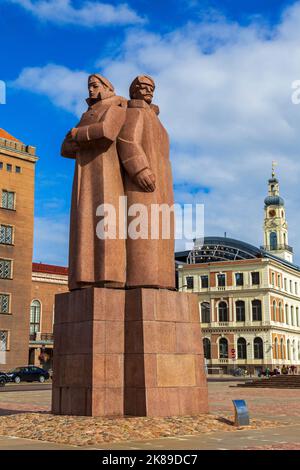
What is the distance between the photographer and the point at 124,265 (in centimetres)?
1498

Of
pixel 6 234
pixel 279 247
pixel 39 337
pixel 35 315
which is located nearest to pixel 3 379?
pixel 6 234

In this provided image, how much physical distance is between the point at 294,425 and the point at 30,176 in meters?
47.6

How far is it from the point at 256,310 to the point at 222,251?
33.4ft

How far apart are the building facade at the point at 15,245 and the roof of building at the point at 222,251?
3136 cm

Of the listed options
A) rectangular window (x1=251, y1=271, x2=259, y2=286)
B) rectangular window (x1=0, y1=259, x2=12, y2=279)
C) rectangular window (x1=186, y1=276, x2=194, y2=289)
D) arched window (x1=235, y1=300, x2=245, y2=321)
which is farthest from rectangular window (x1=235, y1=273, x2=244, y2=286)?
rectangular window (x1=0, y1=259, x2=12, y2=279)

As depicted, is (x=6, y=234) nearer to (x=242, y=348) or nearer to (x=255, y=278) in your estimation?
(x=255, y=278)

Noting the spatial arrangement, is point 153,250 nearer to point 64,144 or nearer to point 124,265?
point 124,265

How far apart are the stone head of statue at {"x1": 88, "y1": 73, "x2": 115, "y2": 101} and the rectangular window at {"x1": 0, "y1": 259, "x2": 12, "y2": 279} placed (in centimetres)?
4239

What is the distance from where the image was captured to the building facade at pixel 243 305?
79312 millimetres

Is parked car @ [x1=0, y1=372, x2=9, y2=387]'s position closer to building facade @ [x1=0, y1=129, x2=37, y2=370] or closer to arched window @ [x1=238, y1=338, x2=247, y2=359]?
building facade @ [x1=0, y1=129, x2=37, y2=370]

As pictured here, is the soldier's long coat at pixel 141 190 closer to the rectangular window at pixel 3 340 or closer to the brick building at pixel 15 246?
the brick building at pixel 15 246

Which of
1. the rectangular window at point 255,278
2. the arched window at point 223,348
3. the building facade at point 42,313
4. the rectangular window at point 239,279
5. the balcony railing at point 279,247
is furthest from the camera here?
the balcony railing at point 279,247

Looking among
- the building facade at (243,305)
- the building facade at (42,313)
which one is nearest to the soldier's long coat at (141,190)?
the building facade at (42,313)

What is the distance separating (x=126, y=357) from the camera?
46.9ft
